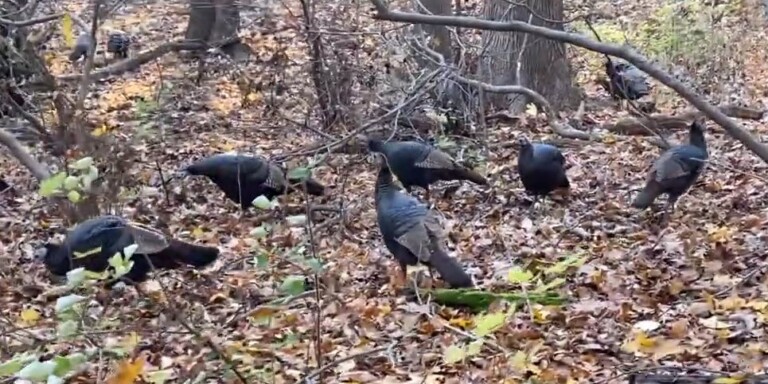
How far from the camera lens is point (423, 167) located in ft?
30.5

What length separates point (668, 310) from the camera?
6.00 m

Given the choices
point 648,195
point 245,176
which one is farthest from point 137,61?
point 648,195

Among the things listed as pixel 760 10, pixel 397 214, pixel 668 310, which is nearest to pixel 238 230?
pixel 397 214

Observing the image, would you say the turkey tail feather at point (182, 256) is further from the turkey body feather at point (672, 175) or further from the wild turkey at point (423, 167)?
the turkey body feather at point (672, 175)

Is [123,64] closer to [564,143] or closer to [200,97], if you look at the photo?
[200,97]

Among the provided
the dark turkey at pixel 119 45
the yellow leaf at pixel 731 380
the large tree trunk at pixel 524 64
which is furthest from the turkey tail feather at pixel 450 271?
the dark turkey at pixel 119 45

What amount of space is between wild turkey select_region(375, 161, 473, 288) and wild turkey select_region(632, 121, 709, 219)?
1977 mm

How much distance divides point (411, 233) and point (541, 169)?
2369 mm

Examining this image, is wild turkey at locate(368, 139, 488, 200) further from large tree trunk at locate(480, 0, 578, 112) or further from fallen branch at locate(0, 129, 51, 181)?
large tree trunk at locate(480, 0, 578, 112)

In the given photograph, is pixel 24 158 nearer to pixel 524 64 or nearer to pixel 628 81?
pixel 524 64

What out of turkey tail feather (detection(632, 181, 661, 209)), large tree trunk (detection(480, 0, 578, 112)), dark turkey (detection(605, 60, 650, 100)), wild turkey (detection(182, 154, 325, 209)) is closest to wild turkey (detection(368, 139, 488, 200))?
wild turkey (detection(182, 154, 325, 209))

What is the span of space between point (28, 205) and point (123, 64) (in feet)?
22.6

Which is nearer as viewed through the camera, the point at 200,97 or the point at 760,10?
the point at 200,97

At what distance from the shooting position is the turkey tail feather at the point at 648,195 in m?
8.09
